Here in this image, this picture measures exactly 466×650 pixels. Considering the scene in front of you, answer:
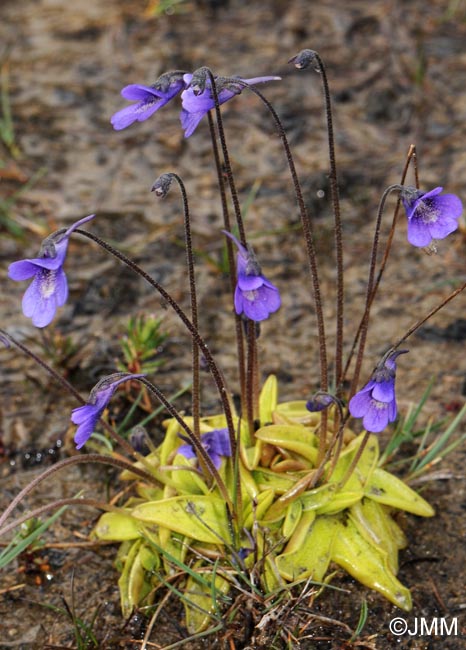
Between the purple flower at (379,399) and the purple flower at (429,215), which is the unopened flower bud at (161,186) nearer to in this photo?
the purple flower at (429,215)

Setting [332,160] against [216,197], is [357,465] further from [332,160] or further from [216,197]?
[216,197]

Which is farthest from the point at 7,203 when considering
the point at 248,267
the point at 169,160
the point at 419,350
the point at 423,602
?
the point at 423,602

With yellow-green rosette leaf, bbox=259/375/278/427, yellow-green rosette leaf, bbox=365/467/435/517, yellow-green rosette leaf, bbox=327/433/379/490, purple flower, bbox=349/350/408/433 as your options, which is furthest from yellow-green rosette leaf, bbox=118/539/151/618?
purple flower, bbox=349/350/408/433

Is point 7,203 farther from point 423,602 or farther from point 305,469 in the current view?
point 423,602

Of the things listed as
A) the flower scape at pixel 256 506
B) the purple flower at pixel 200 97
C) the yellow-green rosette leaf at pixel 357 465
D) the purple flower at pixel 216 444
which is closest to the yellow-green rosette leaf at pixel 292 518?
the flower scape at pixel 256 506

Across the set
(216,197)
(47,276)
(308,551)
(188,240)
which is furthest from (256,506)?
(216,197)

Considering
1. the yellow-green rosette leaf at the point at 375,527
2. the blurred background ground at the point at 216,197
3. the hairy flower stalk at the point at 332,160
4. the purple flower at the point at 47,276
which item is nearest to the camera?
the purple flower at the point at 47,276

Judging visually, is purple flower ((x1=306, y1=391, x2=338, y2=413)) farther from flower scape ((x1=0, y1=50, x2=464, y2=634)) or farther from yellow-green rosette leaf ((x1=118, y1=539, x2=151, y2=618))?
yellow-green rosette leaf ((x1=118, y1=539, x2=151, y2=618))

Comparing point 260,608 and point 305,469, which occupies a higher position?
point 305,469
